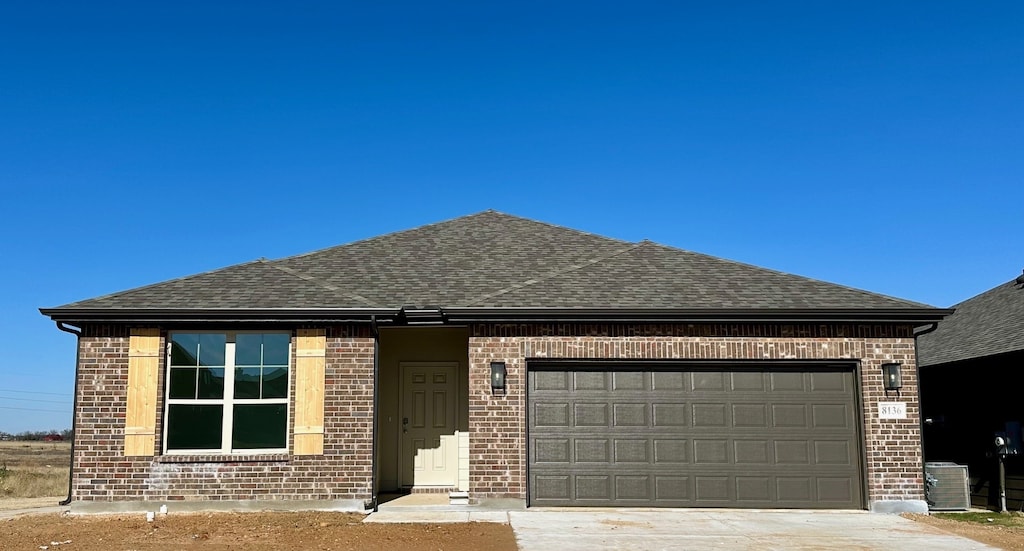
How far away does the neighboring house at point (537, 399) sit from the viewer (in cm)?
1202

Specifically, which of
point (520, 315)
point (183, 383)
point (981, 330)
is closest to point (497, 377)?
point (520, 315)

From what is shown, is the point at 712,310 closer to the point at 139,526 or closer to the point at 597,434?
the point at 597,434

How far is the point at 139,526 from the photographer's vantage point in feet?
35.3

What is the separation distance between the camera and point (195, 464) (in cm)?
1198

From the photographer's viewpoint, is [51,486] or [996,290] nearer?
[996,290]

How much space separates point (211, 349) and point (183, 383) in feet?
2.03

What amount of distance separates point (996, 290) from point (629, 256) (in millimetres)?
8872

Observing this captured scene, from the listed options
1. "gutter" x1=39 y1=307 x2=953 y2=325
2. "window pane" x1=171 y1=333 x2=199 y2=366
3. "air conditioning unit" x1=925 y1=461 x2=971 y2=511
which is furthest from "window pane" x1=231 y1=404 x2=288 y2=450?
"air conditioning unit" x1=925 y1=461 x2=971 y2=511

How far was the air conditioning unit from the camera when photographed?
12.6 meters

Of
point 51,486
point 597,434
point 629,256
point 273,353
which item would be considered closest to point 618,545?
point 597,434

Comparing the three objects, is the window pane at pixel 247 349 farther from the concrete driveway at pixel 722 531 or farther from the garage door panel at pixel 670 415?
the garage door panel at pixel 670 415

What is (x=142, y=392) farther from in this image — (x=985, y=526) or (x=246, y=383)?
(x=985, y=526)

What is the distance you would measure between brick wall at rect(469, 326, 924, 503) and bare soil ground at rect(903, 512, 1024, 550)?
22.5 inches

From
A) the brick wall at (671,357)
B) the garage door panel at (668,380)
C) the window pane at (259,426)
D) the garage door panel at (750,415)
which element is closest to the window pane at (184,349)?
the window pane at (259,426)
